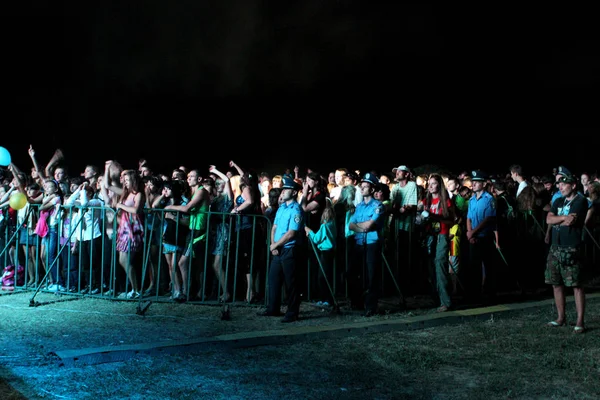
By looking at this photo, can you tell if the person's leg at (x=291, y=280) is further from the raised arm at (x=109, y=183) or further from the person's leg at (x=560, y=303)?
the person's leg at (x=560, y=303)

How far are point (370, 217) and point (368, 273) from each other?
764 millimetres

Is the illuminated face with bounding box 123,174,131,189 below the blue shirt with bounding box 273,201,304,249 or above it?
above

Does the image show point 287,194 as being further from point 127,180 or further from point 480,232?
point 480,232

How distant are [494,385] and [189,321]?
392 cm

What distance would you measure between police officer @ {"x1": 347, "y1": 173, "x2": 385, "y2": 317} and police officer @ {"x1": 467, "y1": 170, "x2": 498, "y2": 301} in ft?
5.68

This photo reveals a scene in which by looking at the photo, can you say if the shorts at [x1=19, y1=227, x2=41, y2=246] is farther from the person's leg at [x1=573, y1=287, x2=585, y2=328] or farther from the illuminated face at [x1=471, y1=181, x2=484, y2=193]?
the person's leg at [x1=573, y1=287, x2=585, y2=328]

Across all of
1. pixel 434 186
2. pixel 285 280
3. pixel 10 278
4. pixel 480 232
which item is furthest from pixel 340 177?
pixel 10 278

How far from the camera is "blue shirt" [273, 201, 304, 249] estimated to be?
837cm

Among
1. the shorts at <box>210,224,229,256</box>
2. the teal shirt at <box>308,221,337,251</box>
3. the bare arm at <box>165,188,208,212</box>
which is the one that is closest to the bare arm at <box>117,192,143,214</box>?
the bare arm at <box>165,188,208,212</box>

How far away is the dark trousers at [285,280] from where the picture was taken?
8.31 m

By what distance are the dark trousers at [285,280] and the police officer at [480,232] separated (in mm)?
2978

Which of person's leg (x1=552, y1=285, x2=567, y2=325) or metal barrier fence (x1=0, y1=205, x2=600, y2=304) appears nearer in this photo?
person's leg (x1=552, y1=285, x2=567, y2=325)

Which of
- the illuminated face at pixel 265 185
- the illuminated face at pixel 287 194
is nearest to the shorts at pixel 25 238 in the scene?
the illuminated face at pixel 265 185

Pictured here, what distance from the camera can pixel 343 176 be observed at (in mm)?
11156
